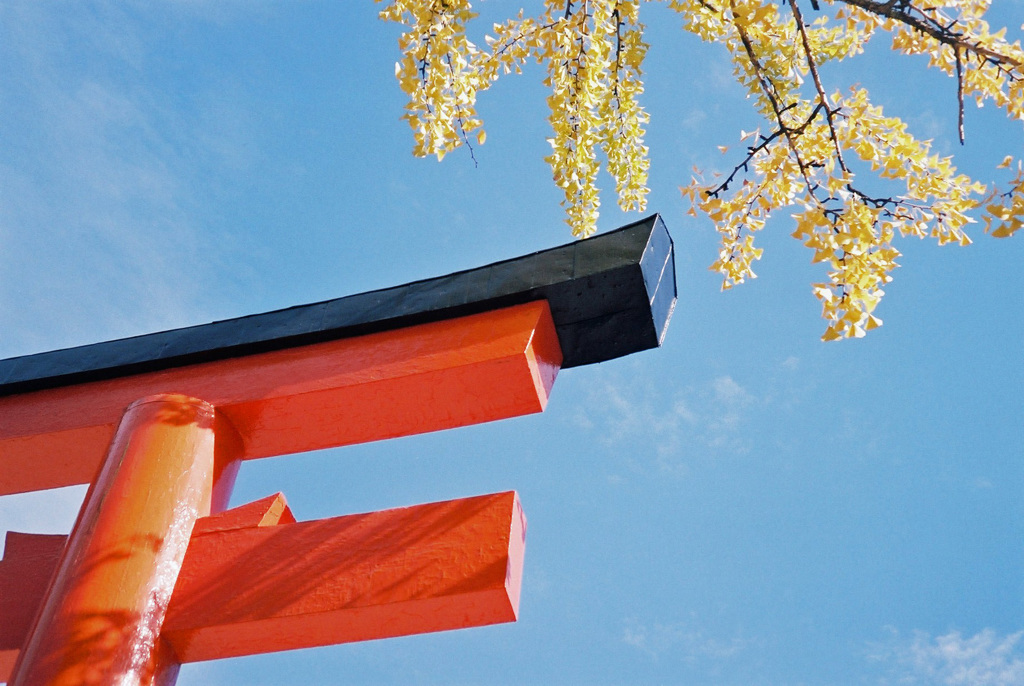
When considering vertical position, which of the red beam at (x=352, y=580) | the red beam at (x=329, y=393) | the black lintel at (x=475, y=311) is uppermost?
the black lintel at (x=475, y=311)

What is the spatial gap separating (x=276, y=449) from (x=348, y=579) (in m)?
0.80

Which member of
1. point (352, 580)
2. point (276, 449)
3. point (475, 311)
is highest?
point (475, 311)

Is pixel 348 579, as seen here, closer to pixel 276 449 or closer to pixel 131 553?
pixel 131 553

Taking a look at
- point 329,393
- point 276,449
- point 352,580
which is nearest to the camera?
point 352,580

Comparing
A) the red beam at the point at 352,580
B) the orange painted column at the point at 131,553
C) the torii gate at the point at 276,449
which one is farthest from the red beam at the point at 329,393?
the red beam at the point at 352,580

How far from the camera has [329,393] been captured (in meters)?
2.59

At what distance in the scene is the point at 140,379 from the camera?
2.91 meters

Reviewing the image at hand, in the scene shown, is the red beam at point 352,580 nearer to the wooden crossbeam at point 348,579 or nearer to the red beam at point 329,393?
the wooden crossbeam at point 348,579

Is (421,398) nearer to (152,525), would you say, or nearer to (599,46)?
(152,525)

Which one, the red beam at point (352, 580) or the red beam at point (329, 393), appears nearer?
the red beam at point (352, 580)

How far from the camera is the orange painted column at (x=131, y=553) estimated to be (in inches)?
79.3

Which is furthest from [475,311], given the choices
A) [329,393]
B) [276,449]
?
[276,449]

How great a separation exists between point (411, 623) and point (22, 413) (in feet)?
5.82

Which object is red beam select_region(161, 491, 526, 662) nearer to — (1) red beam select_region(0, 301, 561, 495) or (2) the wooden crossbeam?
(2) the wooden crossbeam
